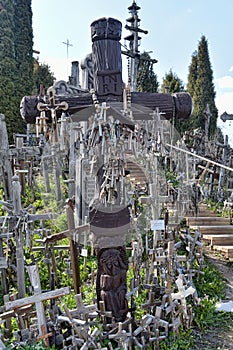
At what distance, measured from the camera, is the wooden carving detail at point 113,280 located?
3.01 meters

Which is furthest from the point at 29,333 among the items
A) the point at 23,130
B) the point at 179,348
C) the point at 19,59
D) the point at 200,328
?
the point at 19,59

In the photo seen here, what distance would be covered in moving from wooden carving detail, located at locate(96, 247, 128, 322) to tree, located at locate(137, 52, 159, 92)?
15.0 meters

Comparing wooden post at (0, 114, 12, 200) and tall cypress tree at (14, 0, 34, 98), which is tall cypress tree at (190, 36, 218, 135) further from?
wooden post at (0, 114, 12, 200)

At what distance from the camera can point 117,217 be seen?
289cm

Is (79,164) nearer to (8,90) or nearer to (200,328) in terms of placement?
(200,328)

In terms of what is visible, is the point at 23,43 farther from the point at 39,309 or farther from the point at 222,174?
the point at 39,309

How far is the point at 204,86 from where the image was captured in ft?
59.1

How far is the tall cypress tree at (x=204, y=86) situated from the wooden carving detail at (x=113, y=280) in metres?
15.2

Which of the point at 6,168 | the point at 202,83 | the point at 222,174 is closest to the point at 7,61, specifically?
the point at 222,174

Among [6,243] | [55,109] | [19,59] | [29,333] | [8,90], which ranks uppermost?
[19,59]

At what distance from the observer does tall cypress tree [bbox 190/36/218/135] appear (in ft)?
58.2

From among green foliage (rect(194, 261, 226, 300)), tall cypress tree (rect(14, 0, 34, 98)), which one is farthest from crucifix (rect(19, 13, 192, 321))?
tall cypress tree (rect(14, 0, 34, 98))

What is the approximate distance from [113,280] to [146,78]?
52.6ft

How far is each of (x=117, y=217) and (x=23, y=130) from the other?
9.66 metres
